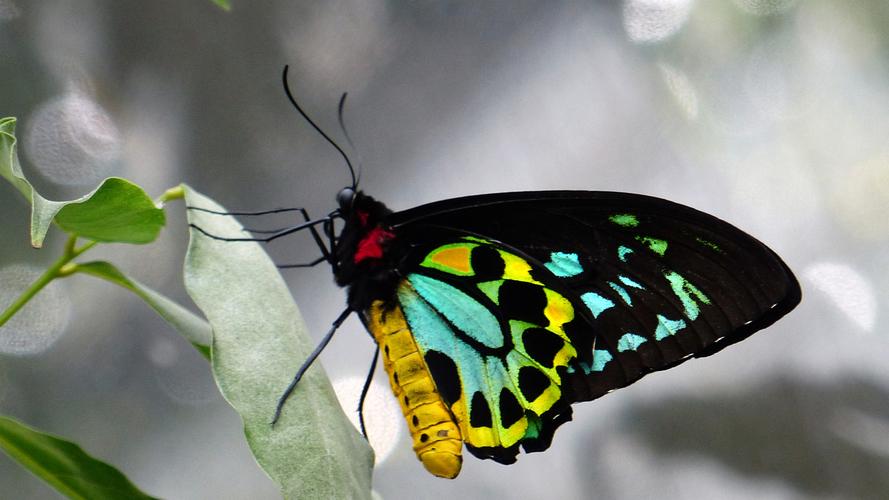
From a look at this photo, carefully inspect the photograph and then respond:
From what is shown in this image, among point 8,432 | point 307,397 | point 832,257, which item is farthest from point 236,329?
point 832,257

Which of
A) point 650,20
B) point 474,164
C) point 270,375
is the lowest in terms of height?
point 270,375

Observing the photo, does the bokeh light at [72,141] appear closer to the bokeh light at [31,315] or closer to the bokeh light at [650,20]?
the bokeh light at [31,315]

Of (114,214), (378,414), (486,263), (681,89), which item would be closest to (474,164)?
(681,89)

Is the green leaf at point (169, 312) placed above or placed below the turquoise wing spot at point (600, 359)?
above

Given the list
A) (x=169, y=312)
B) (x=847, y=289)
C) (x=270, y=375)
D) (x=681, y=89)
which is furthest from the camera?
(x=681, y=89)

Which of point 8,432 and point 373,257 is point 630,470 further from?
point 8,432

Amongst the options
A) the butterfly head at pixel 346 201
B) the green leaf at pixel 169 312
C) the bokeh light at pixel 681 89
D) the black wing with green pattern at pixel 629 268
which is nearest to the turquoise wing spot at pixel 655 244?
the black wing with green pattern at pixel 629 268

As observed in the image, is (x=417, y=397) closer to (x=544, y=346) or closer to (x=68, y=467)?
(x=544, y=346)

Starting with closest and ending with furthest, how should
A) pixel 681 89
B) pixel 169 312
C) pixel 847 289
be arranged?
pixel 169 312 < pixel 847 289 < pixel 681 89
